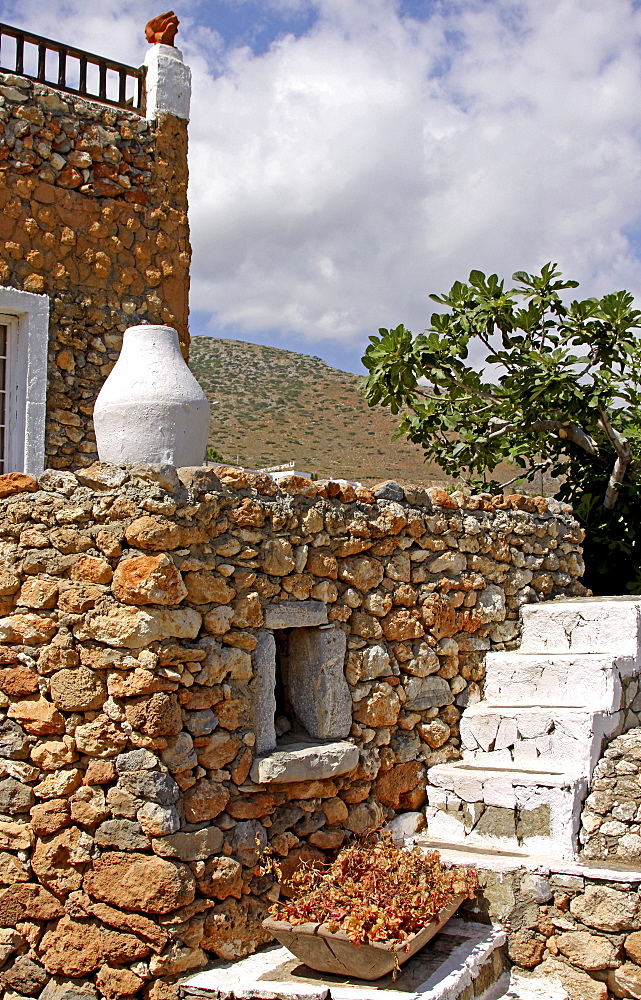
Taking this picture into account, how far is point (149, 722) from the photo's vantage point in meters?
4.08

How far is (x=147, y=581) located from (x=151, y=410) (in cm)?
92

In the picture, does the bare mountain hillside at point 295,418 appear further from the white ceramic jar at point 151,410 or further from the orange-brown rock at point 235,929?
the orange-brown rock at point 235,929

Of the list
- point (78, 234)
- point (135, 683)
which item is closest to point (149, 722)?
point (135, 683)

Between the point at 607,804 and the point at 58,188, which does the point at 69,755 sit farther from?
the point at 58,188

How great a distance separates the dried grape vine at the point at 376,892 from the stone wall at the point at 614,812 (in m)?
0.71

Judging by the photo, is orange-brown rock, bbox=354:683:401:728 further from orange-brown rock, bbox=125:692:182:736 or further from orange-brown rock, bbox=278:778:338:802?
orange-brown rock, bbox=125:692:182:736

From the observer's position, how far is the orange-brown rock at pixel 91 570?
167 inches

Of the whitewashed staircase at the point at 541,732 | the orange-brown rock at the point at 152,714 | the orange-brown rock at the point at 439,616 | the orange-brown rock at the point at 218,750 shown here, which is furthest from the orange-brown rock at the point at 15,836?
the orange-brown rock at the point at 439,616

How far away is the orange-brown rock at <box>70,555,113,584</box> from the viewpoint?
424cm

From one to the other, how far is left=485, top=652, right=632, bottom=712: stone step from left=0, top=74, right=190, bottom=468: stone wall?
10.4 ft

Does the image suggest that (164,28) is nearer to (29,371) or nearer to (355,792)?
(29,371)

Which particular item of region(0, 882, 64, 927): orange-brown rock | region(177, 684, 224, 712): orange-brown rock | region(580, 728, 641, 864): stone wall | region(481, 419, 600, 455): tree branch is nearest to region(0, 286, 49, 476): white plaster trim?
region(177, 684, 224, 712): orange-brown rock

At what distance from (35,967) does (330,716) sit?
71.1 inches

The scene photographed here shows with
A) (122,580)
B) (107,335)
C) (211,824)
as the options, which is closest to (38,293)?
(107,335)
